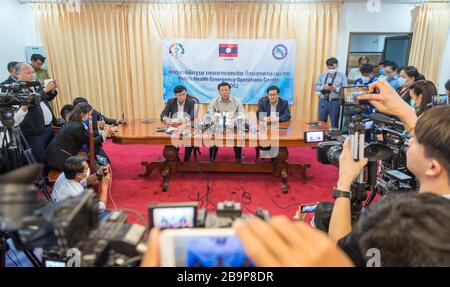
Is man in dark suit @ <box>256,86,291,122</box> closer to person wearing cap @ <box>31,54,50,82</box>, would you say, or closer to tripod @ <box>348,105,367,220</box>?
tripod @ <box>348,105,367,220</box>

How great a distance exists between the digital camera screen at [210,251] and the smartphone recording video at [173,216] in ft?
0.34

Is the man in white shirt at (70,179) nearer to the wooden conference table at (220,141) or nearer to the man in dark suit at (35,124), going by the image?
the wooden conference table at (220,141)

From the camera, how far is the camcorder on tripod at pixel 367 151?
1.38 metres

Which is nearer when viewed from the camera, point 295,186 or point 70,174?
point 70,174

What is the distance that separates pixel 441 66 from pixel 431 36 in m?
0.61

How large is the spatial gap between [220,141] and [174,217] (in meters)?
2.47

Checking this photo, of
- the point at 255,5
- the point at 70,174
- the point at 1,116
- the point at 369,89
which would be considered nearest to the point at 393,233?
the point at 369,89

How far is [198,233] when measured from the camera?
53 centimetres

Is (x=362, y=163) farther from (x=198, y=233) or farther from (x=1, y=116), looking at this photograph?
(x=1, y=116)

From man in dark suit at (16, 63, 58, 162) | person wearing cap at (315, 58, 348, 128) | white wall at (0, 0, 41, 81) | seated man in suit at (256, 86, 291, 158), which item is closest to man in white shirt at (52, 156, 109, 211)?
man in dark suit at (16, 63, 58, 162)

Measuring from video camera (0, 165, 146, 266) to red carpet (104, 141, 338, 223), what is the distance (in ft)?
6.82

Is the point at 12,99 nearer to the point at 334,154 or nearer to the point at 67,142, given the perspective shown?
the point at 67,142

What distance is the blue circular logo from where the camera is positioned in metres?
5.39

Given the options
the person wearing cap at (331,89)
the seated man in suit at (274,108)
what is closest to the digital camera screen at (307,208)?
the seated man in suit at (274,108)
